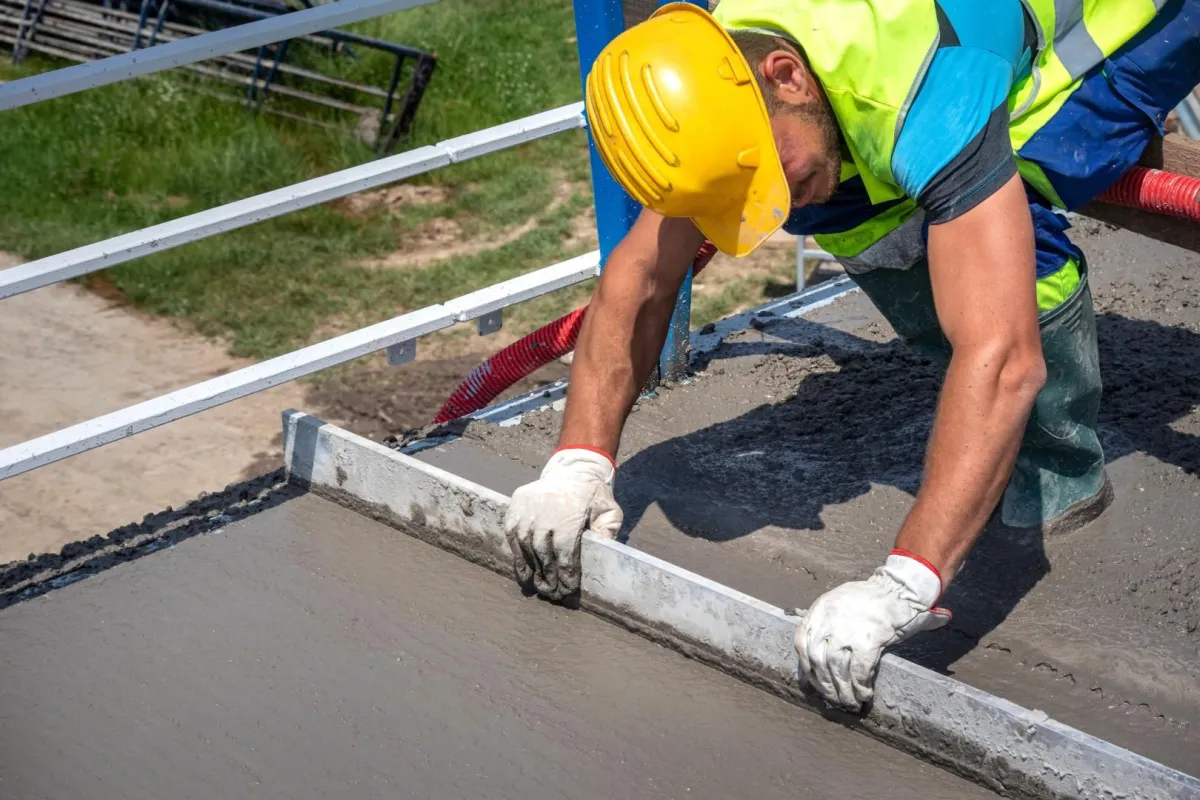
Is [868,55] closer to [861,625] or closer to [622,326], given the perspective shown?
[622,326]

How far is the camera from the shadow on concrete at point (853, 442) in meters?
2.92

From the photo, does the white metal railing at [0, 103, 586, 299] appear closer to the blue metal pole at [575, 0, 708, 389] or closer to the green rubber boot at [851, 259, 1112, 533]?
the blue metal pole at [575, 0, 708, 389]

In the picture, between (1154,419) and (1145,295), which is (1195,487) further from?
(1145,295)

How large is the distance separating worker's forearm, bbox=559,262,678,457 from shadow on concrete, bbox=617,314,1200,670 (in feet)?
1.12

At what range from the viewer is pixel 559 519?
2.55 metres

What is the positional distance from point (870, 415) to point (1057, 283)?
0.89 meters

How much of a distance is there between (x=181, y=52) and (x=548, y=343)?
1155 mm

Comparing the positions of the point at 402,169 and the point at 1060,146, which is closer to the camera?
the point at 1060,146

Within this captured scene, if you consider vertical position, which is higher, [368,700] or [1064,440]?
[1064,440]

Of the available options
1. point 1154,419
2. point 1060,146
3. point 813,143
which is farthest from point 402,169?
point 1154,419

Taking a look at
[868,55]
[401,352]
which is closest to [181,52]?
[401,352]

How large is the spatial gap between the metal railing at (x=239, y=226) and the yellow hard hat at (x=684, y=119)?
1.02 metres

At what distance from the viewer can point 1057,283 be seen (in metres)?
2.69

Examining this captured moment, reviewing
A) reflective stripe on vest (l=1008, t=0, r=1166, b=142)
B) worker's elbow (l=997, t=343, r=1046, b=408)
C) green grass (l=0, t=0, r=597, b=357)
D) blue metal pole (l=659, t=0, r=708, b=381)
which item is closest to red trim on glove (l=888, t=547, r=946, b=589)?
worker's elbow (l=997, t=343, r=1046, b=408)
